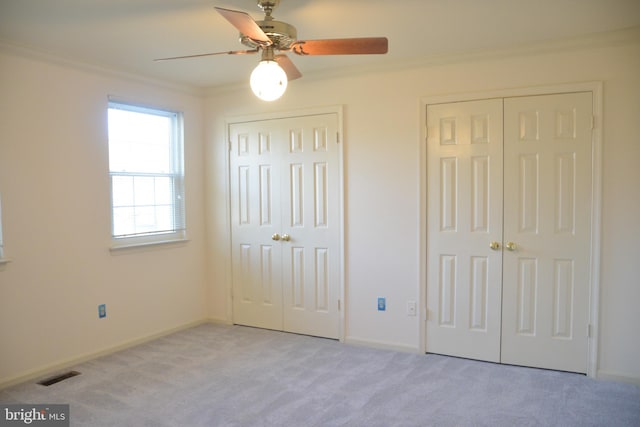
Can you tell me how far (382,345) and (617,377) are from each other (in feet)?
5.72

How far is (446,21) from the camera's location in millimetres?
2879

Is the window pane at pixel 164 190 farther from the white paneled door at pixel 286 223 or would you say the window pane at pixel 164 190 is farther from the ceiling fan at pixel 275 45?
the ceiling fan at pixel 275 45

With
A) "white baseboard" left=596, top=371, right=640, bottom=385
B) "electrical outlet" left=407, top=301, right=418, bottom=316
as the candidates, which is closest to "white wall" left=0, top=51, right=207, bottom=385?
"electrical outlet" left=407, top=301, right=418, bottom=316

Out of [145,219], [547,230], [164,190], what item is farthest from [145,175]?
[547,230]

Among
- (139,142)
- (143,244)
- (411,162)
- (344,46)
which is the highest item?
(344,46)

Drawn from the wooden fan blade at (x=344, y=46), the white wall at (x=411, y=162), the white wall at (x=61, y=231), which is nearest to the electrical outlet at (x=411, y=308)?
the white wall at (x=411, y=162)

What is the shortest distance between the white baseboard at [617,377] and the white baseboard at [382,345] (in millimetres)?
1325

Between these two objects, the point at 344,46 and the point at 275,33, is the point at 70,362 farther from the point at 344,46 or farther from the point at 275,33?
the point at 344,46

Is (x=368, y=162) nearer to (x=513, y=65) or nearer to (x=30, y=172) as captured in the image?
(x=513, y=65)

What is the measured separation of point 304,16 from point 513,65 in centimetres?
174

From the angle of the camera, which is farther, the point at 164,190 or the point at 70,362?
the point at 164,190

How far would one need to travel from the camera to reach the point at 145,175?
13.8 ft

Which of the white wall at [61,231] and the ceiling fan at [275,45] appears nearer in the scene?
the ceiling fan at [275,45]

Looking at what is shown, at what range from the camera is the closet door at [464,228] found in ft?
11.6
